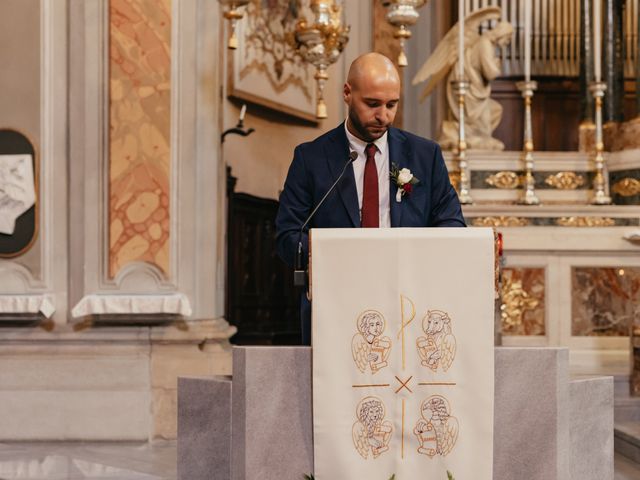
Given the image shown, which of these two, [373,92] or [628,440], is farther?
[628,440]

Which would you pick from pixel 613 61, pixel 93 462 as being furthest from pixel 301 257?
pixel 613 61

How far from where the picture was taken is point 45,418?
6168mm

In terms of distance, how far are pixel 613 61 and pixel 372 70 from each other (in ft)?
17.9

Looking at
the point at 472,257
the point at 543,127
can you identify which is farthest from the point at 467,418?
the point at 543,127

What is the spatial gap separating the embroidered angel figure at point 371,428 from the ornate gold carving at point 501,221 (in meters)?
4.27

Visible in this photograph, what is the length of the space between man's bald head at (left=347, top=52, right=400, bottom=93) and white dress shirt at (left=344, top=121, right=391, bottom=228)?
283 mm

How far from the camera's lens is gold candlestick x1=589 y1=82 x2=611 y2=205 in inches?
285

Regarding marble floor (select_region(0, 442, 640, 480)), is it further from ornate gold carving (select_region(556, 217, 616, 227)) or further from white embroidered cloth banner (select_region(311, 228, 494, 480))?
white embroidered cloth banner (select_region(311, 228, 494, 480))

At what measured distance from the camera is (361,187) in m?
3.33

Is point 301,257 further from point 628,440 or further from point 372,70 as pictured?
point 628,440

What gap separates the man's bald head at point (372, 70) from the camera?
3.08 meters

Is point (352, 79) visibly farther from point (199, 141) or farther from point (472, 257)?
point (199, 141)

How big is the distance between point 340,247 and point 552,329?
4259mm

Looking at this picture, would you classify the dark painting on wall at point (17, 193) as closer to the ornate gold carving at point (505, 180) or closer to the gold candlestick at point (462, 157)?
the gold candlestick at point (462, 157)
